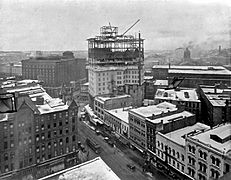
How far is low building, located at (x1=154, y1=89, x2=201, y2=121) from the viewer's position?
586 cm

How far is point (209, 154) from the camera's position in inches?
127

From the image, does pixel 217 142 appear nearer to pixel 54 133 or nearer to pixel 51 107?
pixel 54 133

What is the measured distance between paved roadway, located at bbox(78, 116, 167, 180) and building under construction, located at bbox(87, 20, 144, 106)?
9.00ft

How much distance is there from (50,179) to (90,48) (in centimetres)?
794

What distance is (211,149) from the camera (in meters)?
3.17

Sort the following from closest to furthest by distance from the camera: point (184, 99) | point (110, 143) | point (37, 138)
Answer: point (37, 138) → point (110, 143) → point (184, 99)

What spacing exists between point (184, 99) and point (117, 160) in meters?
2.37

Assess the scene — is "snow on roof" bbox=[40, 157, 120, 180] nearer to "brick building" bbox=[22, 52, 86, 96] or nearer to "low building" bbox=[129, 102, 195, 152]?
"low building" bbox=[129, 102, 195, 152]

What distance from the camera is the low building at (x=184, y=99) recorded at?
586 centimetres

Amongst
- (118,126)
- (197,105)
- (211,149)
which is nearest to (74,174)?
(211,149)

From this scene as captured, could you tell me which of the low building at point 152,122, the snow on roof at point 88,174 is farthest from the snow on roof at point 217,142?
the snow on roof at point 88,174

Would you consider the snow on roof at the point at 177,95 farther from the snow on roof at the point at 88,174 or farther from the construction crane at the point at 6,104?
the construction crane at the point at 6,104

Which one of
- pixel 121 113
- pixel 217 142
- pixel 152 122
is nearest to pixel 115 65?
pixel 121 113

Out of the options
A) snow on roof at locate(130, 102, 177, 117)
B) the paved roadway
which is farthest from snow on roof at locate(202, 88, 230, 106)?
the paved roadway
